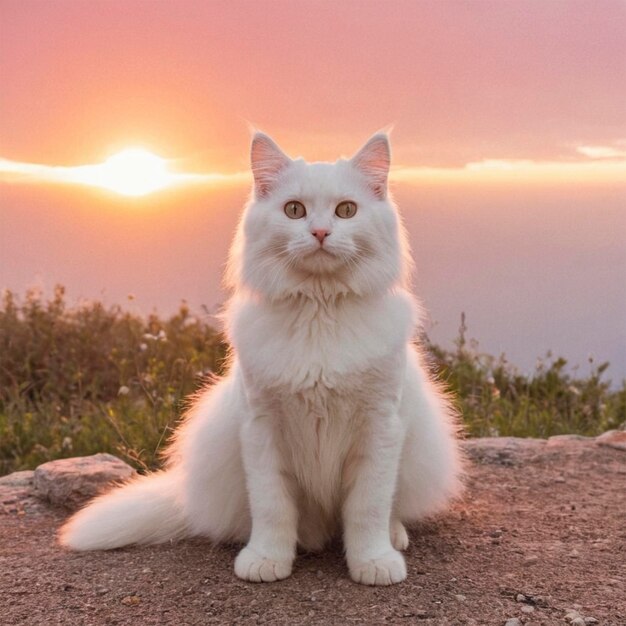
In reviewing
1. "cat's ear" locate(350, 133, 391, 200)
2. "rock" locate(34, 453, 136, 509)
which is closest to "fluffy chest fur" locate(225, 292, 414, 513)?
"cat's ear" locate(350, 133, 391, 200)

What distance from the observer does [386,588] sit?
123 inches

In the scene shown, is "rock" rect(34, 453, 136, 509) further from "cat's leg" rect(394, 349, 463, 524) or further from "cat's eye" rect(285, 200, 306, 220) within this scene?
"cat's eye" rect(285, 200, 306, 220)

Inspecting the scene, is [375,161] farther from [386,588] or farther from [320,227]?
[386,588]

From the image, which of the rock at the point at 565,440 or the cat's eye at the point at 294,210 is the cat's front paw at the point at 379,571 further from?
the rock at the point at 565,440

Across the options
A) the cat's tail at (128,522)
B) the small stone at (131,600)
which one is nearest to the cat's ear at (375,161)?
the cat's tail at (128,522)

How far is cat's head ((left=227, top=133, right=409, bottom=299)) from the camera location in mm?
2996

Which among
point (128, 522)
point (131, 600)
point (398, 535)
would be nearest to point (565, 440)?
point (398, 535)

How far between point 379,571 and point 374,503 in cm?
25

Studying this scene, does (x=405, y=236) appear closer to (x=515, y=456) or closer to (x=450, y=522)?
(x=450, y=522)

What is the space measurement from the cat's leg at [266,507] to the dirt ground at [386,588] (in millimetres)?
70

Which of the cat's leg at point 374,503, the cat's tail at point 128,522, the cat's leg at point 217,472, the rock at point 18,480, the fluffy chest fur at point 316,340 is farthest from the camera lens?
the rock at point 18,480

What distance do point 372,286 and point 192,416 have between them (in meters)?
1.22

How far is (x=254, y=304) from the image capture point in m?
3.31

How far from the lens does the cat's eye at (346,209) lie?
306cm
